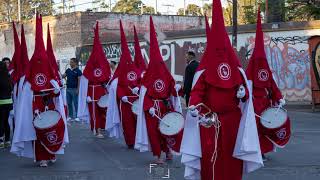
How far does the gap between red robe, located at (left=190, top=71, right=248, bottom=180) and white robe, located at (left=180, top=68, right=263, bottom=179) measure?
65 millimetres

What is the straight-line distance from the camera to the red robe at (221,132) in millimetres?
6898

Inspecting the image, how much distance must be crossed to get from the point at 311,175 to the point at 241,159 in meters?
2.53

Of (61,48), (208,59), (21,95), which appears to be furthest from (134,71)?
(61,48)

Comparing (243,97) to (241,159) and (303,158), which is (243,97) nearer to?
(241,159)

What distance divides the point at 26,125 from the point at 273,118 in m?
4.11

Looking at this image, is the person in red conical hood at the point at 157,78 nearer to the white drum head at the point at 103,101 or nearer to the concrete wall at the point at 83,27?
the white drum head at the point at 103,101

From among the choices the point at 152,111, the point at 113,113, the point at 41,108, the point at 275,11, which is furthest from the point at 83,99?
the point at 275,11

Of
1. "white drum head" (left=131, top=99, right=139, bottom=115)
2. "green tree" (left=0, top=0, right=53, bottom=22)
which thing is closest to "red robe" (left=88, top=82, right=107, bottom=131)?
"white drum head" (left=131, top=99, right=139, bottom=115)

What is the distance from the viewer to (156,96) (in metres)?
10.2

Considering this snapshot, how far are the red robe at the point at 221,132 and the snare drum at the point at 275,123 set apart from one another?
2987 millimetres

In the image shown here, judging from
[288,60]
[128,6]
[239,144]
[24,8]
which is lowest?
[288,60]

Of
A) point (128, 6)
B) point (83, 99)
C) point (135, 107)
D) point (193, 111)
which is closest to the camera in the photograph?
point (193, 111)

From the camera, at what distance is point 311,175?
9047mm

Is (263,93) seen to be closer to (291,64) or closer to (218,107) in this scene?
(218,107)
